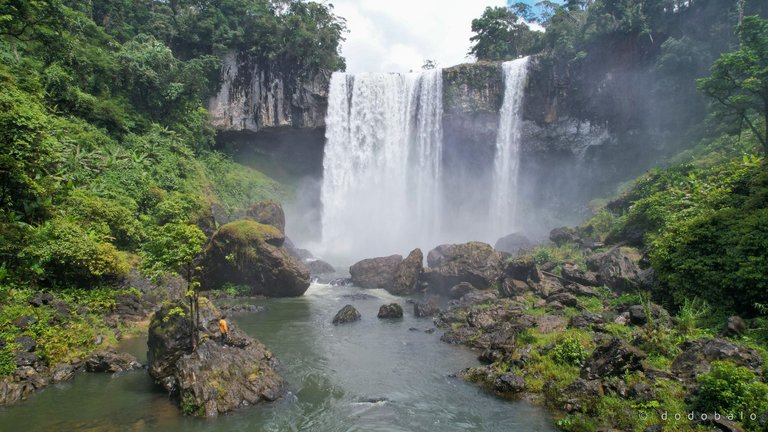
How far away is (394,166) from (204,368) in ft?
110

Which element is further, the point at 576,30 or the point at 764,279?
the point at 576,30

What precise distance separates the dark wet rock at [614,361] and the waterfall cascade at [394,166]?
1139 inches

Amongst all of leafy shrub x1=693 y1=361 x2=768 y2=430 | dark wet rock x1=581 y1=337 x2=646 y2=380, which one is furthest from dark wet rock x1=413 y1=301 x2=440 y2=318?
leafy shrub x1=693 y1=361 x2=768 y2=430

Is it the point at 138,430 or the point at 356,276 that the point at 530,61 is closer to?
the point at 356,276

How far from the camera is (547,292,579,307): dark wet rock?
1625 centimetres

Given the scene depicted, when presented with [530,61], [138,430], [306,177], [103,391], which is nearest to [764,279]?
[138,430]

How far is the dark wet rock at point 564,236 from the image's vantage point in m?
26.6

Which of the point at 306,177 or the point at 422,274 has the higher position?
the point at 306,177

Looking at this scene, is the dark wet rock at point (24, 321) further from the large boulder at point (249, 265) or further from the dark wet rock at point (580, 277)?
the dark wet rock at point (580, 277)

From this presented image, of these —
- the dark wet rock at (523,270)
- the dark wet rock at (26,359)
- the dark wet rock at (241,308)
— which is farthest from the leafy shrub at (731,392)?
the dark wet rock at (241,308)

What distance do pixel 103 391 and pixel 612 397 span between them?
11.6 m

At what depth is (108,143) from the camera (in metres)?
26.6

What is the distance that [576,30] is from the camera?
36625 millimetres

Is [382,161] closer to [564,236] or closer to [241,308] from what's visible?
[564,236]
